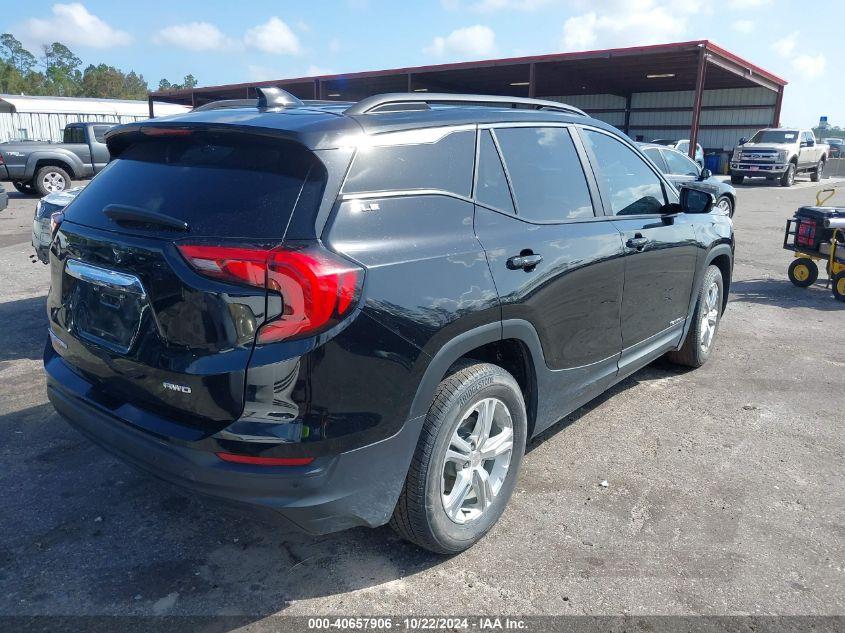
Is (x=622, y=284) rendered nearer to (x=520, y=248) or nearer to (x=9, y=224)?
(x=520, y=248)

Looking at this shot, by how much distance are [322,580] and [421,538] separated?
0.45 metres

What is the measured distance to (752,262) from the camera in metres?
10.2

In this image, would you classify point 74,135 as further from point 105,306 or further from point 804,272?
point 105,306

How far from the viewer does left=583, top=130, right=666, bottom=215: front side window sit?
3.89 m

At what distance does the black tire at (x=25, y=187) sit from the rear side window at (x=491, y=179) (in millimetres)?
17412

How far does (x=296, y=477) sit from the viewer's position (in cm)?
225

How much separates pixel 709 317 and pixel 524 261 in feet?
9.74

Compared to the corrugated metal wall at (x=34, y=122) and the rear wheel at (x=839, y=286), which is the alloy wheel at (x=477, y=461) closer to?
the rear wheel at (x=839, y=286)

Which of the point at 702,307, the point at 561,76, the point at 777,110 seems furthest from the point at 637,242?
Answer: the point at 777,110

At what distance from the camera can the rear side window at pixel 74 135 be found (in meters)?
17.4

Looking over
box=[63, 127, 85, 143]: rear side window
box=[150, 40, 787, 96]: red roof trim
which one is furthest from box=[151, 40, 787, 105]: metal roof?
box=[63, 127, 85, 143]: rear side window

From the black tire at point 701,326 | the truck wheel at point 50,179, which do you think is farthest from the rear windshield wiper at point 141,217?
the truck wheel at point 50,179

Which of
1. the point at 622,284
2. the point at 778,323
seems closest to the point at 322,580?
the point at 622,284

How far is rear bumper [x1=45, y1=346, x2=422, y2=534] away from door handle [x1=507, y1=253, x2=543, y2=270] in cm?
84
